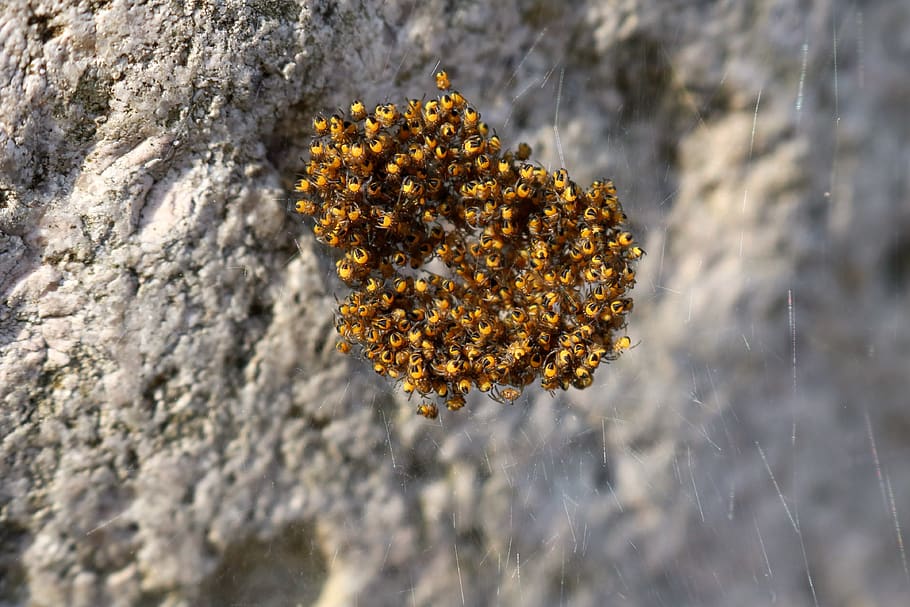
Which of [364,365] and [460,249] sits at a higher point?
[460,249]

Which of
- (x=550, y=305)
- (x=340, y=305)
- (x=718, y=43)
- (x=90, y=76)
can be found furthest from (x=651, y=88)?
(x=90, y=76)

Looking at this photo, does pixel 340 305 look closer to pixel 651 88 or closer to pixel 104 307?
pixel 104 307

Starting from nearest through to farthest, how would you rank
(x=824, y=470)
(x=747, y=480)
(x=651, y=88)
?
(x=651, y=88), (x=747, y=480), (x=824, y=470)
